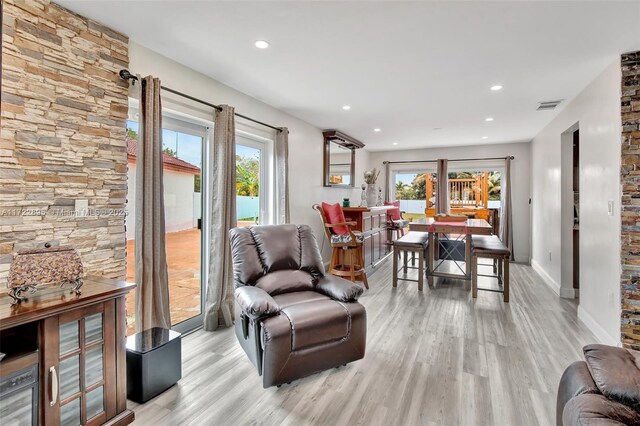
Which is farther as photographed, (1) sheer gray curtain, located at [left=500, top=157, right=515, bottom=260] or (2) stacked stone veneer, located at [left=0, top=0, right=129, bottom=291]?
(1) sheer gray curtain, located at [left=500, top=157, right=515, bottom=260]

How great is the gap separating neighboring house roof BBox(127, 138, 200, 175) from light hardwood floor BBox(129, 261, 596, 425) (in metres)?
1.60

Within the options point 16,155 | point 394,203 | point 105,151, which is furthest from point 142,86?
point 394,203

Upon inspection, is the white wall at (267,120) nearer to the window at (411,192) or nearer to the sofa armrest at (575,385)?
the window at (411,192)

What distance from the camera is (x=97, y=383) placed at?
5.52 feet

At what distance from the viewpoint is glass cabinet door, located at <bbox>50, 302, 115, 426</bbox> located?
1543mm

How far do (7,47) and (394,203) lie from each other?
6.95 metres

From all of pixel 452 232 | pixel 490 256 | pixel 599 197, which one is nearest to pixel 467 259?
pixel 490 256

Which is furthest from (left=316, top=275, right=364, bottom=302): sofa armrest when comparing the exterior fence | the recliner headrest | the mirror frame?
the exterior fence

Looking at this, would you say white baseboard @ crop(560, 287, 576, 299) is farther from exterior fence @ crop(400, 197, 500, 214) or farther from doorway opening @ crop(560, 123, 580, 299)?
exterior fence @ crop(400, 197, 500, 214)

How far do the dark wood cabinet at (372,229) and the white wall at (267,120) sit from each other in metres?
0.67

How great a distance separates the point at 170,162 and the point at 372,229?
366 centimetres

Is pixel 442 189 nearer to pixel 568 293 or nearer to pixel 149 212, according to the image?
pixel 568 293

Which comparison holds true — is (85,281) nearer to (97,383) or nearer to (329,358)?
(97,383)

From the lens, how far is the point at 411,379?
226cm
